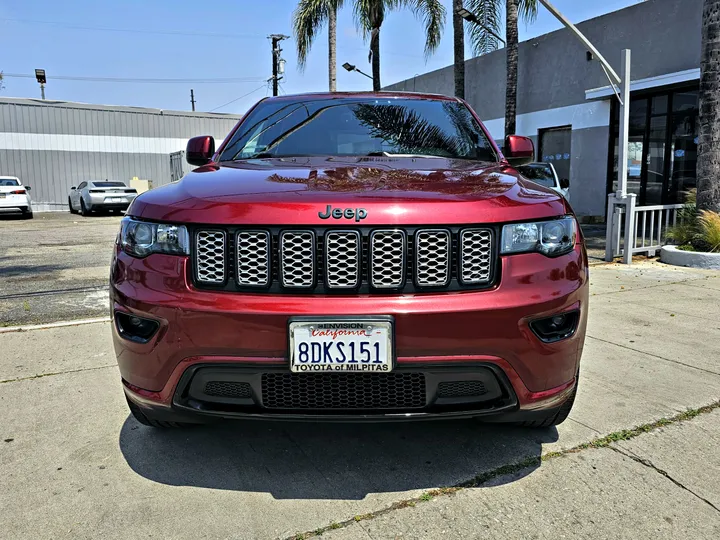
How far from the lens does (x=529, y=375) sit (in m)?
2.17

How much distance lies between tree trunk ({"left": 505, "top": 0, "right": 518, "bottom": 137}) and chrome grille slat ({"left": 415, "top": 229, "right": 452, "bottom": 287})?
12.7 m

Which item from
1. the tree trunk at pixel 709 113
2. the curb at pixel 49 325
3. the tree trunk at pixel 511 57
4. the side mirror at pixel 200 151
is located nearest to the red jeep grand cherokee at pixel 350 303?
the side mirror at pixel 200 151

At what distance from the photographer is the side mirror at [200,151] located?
3.59m

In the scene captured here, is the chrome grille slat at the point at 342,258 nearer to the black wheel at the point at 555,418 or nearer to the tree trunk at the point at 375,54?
the black wheel at the point at 555,418

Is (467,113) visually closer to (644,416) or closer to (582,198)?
(644,416)

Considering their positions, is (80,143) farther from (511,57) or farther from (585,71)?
(585,71)

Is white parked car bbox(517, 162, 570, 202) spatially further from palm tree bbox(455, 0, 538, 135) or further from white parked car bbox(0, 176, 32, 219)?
white parked car bbox(0, 176, 32, 219)

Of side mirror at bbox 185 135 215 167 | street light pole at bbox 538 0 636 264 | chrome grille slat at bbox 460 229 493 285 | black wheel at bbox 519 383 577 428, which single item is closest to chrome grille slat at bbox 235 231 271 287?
chrome grille slat at bbox 460 229 493 285

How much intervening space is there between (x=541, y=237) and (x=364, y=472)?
3.92ft

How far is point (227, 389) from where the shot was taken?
2184 millimetres

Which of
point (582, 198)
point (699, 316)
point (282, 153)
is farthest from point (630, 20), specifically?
point (282, 153)

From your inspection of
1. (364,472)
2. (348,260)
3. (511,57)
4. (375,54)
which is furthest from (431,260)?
(375,54)

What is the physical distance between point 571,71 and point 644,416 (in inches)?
563

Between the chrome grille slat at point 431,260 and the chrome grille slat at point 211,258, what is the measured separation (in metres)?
0.71
